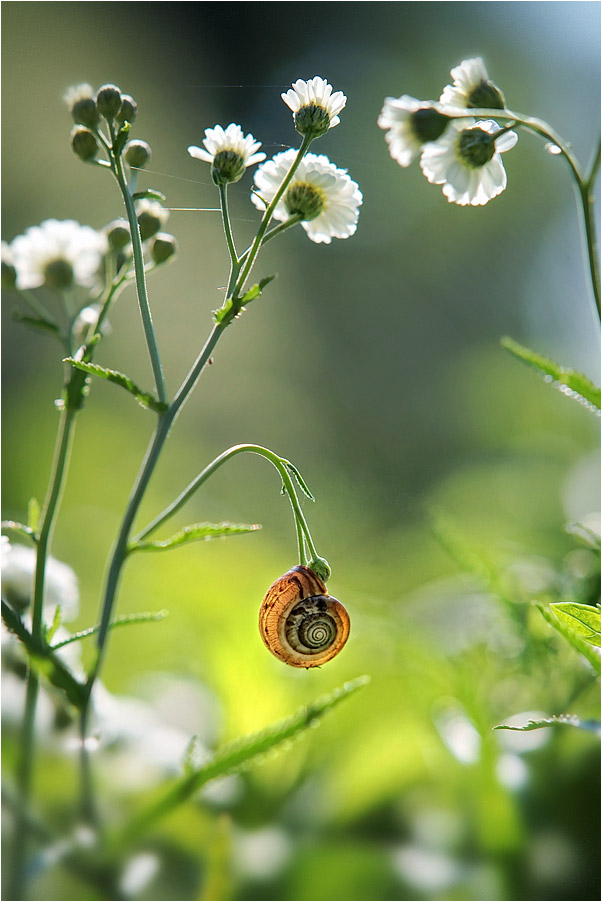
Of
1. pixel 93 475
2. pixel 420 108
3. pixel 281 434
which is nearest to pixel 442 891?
pixel 420 108

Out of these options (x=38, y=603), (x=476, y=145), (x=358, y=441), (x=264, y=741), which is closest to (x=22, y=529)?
(x=38, y=603)

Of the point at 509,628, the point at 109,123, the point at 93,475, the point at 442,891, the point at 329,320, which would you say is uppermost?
the point at 329,320

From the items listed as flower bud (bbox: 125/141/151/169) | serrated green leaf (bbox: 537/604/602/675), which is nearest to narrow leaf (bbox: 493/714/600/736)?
serrated green leaf (bbox: 537/604/602/675)

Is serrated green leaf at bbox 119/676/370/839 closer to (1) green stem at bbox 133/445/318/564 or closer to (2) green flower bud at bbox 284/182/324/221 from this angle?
(1) green stem at bbox 133/445/318/564

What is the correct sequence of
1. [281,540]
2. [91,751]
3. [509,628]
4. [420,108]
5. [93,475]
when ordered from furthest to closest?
[93,475] → [281,540] → [509,628] → [91,751] → [420,108]

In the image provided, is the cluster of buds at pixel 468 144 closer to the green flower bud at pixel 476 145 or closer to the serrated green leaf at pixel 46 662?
the green flower bud at pixel 476 145

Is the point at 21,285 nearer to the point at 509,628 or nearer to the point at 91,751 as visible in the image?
the point at 91,751
